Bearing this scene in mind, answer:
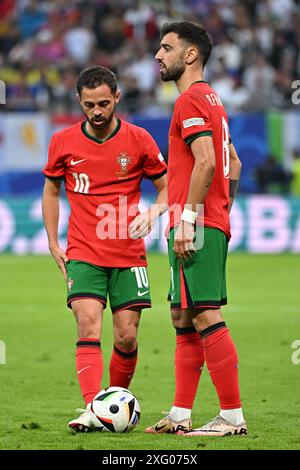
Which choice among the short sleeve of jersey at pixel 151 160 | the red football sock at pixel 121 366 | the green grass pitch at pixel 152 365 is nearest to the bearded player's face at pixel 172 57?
the short sleeve of jersey at pixel 151 160

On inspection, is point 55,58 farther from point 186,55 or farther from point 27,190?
point 186,55

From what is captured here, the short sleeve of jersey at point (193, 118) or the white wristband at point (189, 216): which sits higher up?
the short sleeve of jersey at point (193, 118)

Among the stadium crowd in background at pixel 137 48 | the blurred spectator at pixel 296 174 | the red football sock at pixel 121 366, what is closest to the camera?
the red football sock at pixel 121 366

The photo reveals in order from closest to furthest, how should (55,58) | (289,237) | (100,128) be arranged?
(100,128) < (289,237) < (55,58)

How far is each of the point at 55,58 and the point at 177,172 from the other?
17615 millimetres

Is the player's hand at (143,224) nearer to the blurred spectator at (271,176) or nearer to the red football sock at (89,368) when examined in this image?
the red football sock at (89,368)

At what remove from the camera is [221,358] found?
21.5 feet

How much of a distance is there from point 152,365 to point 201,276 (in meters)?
3.61

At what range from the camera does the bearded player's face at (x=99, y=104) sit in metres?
7.05

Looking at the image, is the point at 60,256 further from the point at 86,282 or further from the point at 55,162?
the point at 55,162

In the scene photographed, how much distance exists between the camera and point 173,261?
6.63 m

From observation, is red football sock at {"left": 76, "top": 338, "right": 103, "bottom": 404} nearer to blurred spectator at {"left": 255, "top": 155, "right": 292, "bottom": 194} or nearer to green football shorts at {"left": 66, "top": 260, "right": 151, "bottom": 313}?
green football shorts at {"left": 66, "top": 260, "right": 151, "bottom": 313}

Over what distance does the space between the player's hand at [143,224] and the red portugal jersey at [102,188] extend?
0.12 metres
